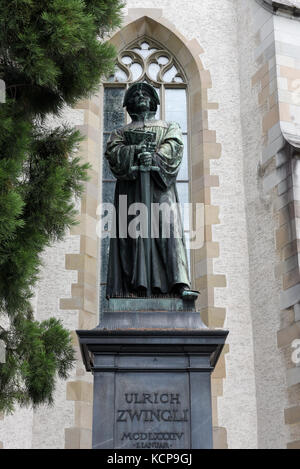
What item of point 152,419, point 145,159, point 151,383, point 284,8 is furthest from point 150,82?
point 152,419

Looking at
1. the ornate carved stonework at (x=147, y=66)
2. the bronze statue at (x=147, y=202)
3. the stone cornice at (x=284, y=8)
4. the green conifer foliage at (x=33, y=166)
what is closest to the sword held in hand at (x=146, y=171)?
the bronze statue at (x=147, y=202)

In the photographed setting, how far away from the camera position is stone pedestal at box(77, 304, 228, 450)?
173 inches

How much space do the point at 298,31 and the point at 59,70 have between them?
200 inches

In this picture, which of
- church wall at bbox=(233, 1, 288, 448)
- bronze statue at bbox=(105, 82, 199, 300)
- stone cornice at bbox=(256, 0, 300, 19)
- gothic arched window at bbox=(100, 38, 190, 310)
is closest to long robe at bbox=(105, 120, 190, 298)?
bronze statue at bbox=(105, 82, 199, 300)

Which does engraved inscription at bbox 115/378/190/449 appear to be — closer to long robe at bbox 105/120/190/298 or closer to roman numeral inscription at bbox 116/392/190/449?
roman numeral inscription at bbox 116/392/190/449

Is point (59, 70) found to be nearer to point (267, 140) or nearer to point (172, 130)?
point (172, 130)

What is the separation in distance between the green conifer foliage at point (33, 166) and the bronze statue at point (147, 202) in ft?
1.76

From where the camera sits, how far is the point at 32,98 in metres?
5.91

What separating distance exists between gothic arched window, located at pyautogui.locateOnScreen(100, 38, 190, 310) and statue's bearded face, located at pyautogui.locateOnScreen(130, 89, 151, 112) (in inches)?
179

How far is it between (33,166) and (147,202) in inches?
43.5

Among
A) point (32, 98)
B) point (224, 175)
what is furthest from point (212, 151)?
point (32, 98)

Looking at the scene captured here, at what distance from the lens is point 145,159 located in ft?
16.9

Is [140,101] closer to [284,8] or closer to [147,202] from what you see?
[147,202]

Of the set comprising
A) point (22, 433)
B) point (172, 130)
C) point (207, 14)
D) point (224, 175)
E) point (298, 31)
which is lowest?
point (22, 433)
